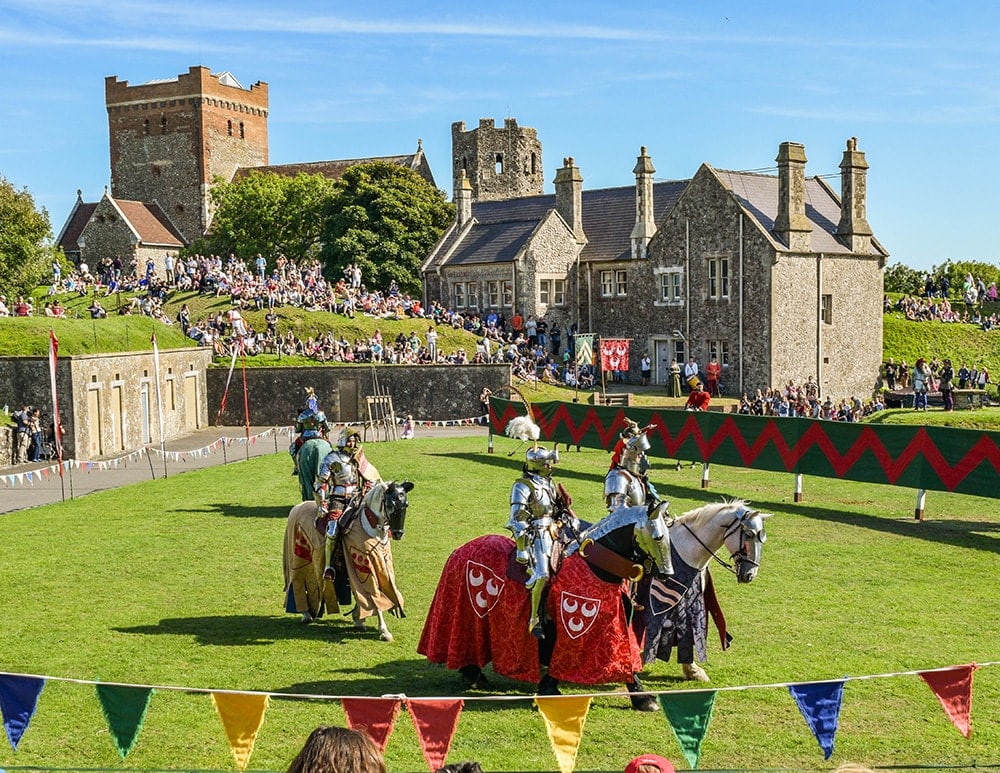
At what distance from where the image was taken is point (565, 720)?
8688 millimetres

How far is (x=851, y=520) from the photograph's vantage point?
2286cm

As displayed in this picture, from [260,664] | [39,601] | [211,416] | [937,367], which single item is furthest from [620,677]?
[937,367]

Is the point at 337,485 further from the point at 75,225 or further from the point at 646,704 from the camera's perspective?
the point at 75,225

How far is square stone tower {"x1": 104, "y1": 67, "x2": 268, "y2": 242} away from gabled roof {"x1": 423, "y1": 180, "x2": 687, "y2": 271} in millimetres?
39440

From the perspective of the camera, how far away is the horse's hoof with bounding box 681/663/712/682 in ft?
40.4

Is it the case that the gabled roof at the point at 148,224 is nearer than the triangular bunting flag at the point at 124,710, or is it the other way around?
the triangular bunting flag at the point at 124,710

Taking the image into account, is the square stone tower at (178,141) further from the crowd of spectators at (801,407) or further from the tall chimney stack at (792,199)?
the crowd of spectators at (801,407)

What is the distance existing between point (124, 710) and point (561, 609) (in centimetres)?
426

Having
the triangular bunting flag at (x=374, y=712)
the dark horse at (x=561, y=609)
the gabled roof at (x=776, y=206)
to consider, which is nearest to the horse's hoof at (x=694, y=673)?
the dark horse at (x=561, y=609)

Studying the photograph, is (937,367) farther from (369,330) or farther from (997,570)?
(997,570)

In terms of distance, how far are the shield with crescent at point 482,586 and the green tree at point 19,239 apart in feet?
141

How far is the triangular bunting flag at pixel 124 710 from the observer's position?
8.93 meters

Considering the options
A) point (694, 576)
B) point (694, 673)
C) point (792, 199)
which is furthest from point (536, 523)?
point (792, 199)

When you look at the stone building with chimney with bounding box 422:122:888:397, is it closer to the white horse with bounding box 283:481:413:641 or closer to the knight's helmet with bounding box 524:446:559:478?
the white horse with bounding box 283:481:413:641
